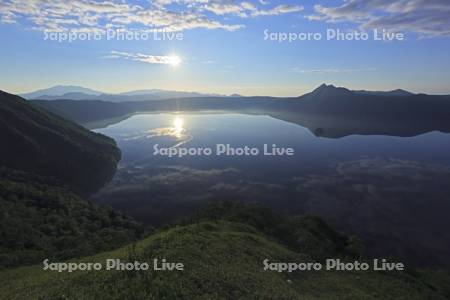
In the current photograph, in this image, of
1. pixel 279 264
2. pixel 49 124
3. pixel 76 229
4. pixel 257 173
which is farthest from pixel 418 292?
pixel 49 124

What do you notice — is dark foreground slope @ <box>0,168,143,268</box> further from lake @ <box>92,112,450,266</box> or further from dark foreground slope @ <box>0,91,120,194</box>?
dark foreground slope @ <box>0,91,120,194</box>

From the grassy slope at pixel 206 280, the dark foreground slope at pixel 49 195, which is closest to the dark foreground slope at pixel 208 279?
the grassy slope at pixel 206 280

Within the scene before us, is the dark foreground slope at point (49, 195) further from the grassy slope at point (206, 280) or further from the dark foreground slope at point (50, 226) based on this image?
the grassy slope at point (206, 280)

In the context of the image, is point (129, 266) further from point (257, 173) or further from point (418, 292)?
point (257, 173)

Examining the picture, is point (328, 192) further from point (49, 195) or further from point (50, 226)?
point (49, 195)

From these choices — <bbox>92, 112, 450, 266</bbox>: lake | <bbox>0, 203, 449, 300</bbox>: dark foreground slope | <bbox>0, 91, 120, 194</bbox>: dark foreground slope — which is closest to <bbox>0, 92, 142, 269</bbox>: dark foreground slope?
<bbox>0, 91, 120, 194</bbox>: dark foreground slope

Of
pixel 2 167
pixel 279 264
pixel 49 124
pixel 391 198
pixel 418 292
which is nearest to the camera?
pixel 279 264
